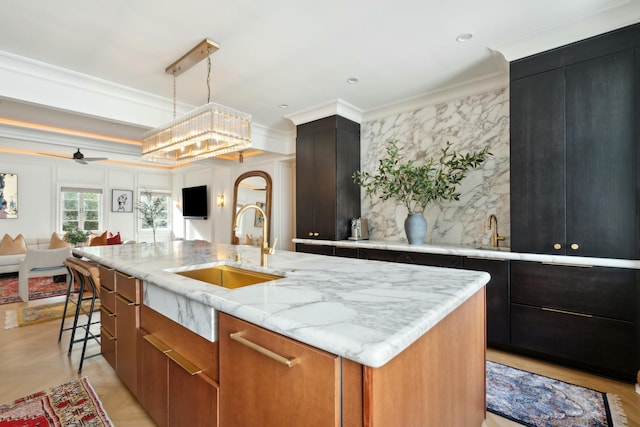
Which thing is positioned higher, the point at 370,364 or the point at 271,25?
the point at 271,25

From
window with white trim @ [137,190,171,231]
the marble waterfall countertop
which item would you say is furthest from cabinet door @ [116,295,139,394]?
window with white trim @ [137,190,171,231]

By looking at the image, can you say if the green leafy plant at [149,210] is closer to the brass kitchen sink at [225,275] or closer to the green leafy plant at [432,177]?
the green leafy plant at [432,177]

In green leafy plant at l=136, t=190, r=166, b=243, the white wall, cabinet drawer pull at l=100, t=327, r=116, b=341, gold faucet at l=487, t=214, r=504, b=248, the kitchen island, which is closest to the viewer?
the kitchen island

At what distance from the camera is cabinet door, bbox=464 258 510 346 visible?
8.74 ft

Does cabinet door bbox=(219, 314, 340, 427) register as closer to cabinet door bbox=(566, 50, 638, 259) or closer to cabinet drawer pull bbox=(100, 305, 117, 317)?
cabinet drawer pull bbox=(100, 305, 117, 317)

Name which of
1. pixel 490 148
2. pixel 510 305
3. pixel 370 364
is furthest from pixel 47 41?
pixel 510 305

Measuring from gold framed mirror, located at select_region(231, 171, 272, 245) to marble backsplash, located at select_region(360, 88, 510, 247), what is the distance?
7.87 ft

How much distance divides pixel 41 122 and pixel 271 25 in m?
3.60

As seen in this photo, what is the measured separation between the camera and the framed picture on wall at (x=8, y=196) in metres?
6.58

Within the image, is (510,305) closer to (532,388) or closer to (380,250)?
(532,388)

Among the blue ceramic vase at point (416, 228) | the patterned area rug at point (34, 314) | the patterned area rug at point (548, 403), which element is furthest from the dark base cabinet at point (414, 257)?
the patterned area rug at point (34, 314)

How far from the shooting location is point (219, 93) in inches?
141

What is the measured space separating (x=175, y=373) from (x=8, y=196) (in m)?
7.94

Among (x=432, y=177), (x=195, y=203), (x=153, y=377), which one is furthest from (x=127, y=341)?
(x=195, y=203)
